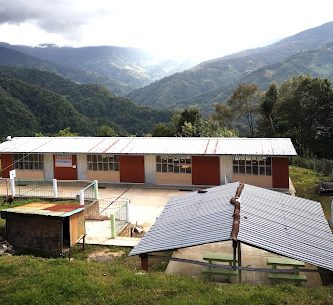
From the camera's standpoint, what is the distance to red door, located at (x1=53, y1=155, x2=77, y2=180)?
89.0 ft

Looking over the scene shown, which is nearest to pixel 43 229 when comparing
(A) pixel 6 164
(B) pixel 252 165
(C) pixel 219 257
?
(C) pixel 219 257

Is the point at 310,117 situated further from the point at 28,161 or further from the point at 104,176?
the point at 28,161

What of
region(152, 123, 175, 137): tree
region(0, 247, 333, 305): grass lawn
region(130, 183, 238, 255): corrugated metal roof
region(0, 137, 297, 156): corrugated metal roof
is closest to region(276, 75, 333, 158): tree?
region(152, 123, 175, 137): tree

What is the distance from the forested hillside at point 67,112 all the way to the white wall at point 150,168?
1990 inches

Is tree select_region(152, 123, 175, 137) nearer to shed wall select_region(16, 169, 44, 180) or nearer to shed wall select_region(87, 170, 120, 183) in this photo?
shed wall select_region(87, 170, 120, 183)

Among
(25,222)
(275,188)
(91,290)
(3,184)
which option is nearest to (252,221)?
(91,290)

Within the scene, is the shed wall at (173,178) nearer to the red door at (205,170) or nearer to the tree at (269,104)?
the red door at (205,170)

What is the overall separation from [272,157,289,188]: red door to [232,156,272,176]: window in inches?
11.0

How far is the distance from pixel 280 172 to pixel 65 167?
13389 mm

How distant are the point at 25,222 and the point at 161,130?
38349 mm

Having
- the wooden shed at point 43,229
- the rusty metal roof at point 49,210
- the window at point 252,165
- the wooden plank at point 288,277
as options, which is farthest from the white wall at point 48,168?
the wooden plank at point 288,277

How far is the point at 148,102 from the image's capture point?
173625 millimetres

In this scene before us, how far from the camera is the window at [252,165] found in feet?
79.5

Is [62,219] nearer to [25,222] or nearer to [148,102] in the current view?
[25,222]
